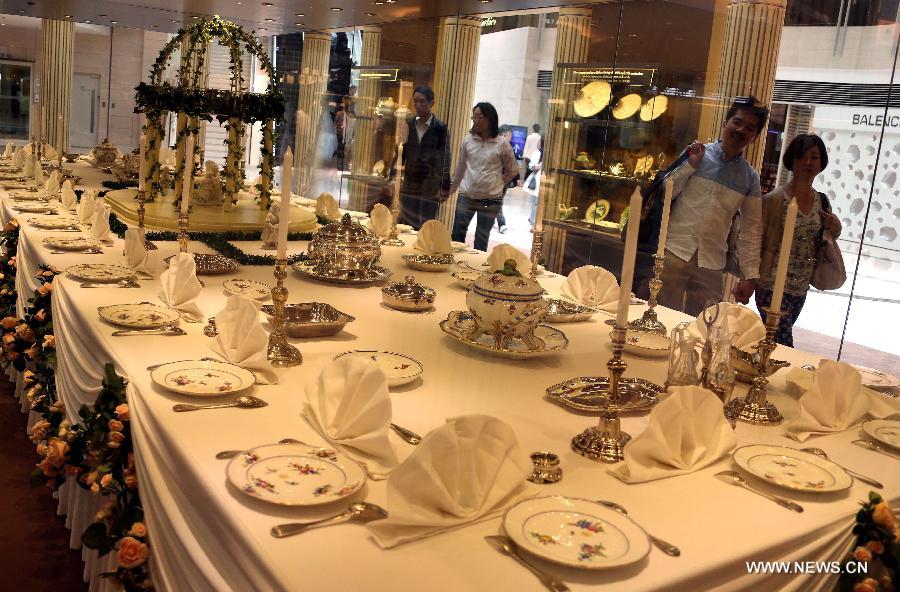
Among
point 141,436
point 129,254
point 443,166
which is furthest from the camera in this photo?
point 443,166

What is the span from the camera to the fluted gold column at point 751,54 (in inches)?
179

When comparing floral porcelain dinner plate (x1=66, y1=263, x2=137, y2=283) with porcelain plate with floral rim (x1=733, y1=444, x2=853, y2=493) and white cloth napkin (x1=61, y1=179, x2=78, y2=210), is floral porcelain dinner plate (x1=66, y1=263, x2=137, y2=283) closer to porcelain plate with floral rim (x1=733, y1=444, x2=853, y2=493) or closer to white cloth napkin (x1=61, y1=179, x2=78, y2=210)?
white cloth napkin (x1=61, y1=179, x2=78, y2=210)

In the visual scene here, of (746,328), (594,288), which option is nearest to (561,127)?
(594,288)

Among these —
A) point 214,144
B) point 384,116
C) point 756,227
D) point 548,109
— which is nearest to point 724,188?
point 756,227

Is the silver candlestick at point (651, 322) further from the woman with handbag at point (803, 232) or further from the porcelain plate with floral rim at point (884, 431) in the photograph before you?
the woman with handbag at point (803, 232)

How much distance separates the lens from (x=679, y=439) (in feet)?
5.89

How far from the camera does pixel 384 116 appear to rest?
332 inches

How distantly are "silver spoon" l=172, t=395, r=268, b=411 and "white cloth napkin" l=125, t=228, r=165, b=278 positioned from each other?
1.49 metres

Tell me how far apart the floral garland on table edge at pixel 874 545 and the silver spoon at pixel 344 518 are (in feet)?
3.12

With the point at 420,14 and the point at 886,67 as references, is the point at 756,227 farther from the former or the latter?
the point at 420,14

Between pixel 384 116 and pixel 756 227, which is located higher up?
pixel 384 116

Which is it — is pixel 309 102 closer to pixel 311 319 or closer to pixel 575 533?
pixel 311 319

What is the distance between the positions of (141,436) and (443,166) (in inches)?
230

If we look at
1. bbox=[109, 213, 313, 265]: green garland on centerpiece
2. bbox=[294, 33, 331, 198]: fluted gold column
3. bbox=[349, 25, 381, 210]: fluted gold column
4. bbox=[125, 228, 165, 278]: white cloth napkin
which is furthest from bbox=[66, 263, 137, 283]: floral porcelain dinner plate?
bbox=[294, 33, 331, 198]: fluted gold column
